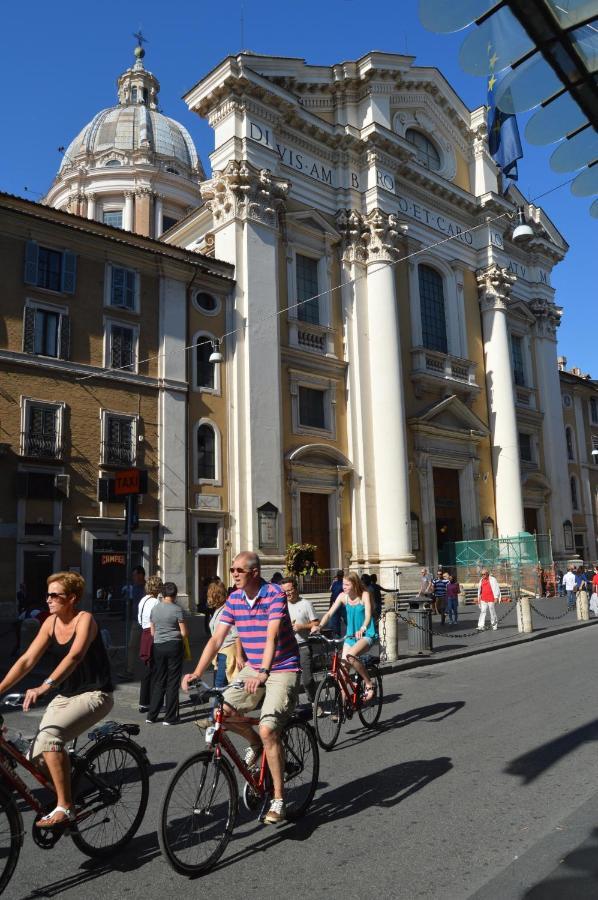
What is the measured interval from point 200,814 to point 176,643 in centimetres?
501

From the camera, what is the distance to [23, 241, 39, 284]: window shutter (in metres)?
20.6

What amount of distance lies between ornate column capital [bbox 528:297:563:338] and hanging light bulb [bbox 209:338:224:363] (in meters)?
22.1

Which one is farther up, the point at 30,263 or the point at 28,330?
the point at 30,263

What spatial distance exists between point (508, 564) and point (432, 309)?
12.0m

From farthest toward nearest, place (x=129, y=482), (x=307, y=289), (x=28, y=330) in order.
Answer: (x=307, y=289), (x=28, y=330), (x=129, y=482)

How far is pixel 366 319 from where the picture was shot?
99.1ft

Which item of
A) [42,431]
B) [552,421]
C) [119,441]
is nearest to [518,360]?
[552,421]

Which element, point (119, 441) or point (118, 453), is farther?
point (119, 441)

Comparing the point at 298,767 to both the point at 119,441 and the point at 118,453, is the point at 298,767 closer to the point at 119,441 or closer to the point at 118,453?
the point at 118,453

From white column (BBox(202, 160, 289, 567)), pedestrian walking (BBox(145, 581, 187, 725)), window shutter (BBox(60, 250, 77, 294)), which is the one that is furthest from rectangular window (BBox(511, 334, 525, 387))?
pedestrian walking (BBox(145, 581, 187, 725))

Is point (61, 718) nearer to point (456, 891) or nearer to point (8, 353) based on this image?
point (456, 891)

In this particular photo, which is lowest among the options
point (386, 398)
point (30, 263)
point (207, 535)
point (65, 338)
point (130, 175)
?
point (207, 535)

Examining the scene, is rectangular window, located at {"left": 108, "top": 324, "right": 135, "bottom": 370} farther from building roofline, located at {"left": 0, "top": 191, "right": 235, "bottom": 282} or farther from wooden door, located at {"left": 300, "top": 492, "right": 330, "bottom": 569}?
wooden door, located at {"left": 300, "top": 492, "right": 330, "bottom": 569}

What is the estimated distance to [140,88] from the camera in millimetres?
51031
